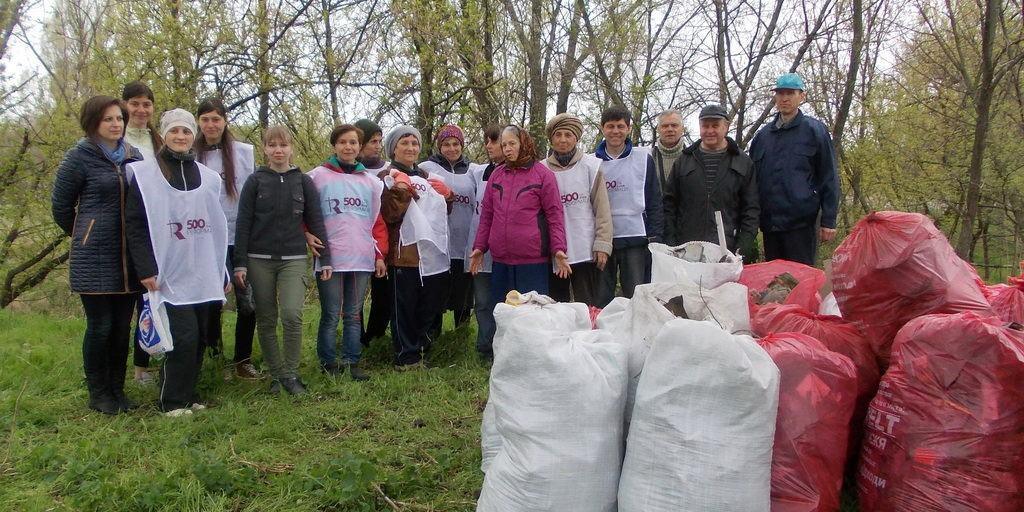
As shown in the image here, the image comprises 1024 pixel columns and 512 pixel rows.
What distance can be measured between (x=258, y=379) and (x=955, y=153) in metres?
10.1

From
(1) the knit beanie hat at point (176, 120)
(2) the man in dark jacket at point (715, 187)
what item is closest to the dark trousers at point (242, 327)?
(1) the knit beanie hat at point (176, 120)

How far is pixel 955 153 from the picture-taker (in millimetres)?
9781

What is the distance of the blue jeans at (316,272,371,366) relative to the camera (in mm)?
4215

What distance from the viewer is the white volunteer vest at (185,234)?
3.49 meters

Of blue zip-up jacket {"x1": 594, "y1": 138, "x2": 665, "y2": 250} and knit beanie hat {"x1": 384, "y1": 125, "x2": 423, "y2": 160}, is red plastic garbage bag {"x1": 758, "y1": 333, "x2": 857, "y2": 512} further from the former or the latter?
knit beanie hat {"x1": 384, "y1": 125, "x2": 423, "y2": 160}

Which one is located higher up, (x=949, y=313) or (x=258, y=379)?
(x=949, y=313)

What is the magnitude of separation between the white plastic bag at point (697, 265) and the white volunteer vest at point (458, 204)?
1819 mm

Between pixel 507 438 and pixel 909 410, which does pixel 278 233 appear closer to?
pixel 507 438

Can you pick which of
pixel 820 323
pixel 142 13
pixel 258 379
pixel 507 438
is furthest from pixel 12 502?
pixel 142 13

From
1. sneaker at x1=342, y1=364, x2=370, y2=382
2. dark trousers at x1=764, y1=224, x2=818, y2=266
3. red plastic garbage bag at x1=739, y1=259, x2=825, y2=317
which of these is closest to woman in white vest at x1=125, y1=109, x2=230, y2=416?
sneaker at x1=342, y1=364, x2=370, y2=382

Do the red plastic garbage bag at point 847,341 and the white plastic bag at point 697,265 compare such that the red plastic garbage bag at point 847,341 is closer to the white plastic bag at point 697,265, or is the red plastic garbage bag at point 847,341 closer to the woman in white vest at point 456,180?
the white plastic bag at point 697,265

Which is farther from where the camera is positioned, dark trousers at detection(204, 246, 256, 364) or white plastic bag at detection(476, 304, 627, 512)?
dark trousers at detection(204, 246, 256, 364)

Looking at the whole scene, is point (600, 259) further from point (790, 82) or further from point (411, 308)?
point (790, 82)

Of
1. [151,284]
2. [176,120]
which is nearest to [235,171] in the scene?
[176,120]
